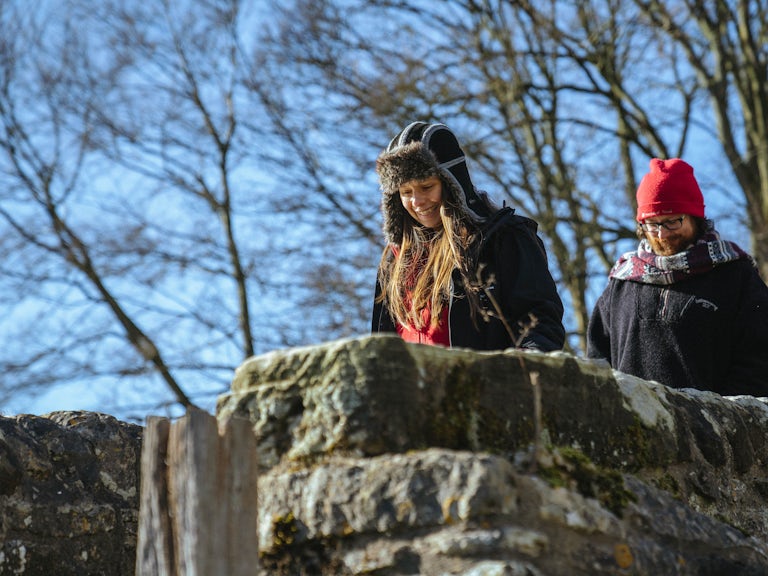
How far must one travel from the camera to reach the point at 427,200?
3557 mm

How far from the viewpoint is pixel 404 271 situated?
3.54 meters

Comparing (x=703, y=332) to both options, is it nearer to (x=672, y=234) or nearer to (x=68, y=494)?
(x=672, y=234)

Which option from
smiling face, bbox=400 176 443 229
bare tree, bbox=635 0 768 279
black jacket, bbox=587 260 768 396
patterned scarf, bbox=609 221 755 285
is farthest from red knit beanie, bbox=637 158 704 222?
bare tree, bbox=635 0 768 279

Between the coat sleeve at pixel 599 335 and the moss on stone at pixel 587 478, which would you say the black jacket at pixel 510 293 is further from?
the coat sleeve at pixel 599 335

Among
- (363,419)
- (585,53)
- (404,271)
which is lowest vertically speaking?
(363,419)

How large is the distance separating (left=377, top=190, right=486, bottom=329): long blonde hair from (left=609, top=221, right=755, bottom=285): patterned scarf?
98cm

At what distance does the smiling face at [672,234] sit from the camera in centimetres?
409

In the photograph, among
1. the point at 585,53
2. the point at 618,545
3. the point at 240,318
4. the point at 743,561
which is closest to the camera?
the point at 618,545

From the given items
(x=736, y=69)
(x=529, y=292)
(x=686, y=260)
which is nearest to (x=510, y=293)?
(x=529, y=292)

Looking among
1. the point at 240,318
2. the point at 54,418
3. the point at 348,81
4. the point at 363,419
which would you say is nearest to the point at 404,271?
the point at 54,418

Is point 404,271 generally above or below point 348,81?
below

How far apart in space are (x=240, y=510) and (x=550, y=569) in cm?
59

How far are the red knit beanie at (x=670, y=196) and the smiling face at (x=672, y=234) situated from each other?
26mm

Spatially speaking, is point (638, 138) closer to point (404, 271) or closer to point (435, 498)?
point (404, 271)
